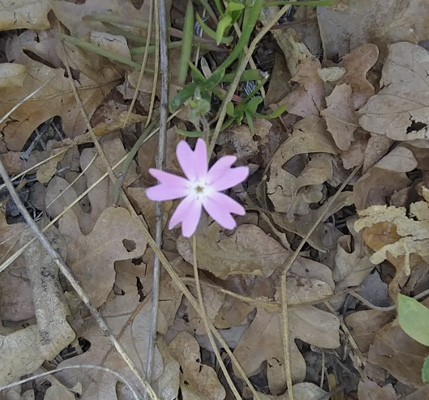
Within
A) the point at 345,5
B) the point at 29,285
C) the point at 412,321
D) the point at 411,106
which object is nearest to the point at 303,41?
the point at 345,5

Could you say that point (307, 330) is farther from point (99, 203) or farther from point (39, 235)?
point (39, 235)

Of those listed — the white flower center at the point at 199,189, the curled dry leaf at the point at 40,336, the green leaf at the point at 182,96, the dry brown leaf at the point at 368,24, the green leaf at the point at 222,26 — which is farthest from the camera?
the curled dry leaf at the point at 40,336

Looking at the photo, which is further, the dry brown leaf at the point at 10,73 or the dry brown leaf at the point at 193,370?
the dry brown leaf at the point at 193,370

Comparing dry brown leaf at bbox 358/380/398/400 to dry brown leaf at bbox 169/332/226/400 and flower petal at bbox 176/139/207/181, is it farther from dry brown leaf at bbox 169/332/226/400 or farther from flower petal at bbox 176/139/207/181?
flower petal at bbox 176/139/207/181

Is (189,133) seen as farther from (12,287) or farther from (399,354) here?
(399,354)

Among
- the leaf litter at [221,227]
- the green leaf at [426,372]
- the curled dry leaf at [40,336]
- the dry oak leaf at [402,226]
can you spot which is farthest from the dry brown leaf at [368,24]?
the curled dry leaf at [40,336]

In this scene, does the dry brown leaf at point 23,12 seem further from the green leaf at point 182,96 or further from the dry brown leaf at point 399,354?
the dry brown leaf at point 399,354
